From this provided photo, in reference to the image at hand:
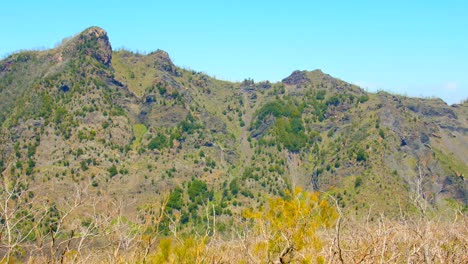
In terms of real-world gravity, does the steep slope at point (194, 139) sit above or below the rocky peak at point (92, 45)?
below

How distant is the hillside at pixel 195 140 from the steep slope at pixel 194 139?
42 centimetres

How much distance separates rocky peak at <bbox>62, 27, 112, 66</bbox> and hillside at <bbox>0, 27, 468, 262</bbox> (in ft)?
1.46

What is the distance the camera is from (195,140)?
162 meters

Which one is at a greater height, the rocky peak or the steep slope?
the rocky peak

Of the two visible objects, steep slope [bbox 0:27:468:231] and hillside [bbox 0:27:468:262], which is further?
steep slope [bbox 0:27:468:231]

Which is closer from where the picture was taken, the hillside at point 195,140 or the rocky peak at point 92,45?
the hillside at point 195,140

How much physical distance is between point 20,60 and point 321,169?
10360 centimetres

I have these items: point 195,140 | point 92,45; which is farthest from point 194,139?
point 92,45

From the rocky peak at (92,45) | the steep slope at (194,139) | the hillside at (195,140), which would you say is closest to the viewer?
the hillside at (195,140)

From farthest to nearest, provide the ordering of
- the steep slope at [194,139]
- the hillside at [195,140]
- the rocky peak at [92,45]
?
the rocky peak at [92,45], the steep slope at [194,139], the hillside at [195,140]

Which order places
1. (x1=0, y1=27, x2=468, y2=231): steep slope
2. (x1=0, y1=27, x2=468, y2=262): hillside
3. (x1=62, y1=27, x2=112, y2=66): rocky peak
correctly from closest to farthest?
(x1=0, y1=27, x2=468, y2=262): hillside < (x1=0, y1=27, x2=468, y2=231): steep slope < (x1=62, y1=27, x2=112, y2=66): rocky peak

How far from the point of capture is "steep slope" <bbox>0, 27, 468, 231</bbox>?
433 feet

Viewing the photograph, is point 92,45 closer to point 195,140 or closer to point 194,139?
point 194,139

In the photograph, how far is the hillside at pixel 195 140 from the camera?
13112cm
